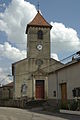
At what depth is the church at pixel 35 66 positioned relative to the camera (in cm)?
4403

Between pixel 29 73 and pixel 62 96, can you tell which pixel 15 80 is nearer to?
pixel 29 73

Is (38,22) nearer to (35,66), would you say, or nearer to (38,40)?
(38,40)

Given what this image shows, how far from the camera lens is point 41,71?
148 ft

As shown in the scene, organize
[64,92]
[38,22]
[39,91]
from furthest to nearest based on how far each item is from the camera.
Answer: [38,22], [39,91], [64,92]

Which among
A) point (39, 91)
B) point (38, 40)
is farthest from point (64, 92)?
point (38, 40)

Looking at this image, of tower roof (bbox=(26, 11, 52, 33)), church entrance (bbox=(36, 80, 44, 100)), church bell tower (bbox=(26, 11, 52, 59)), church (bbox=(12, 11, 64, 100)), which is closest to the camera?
church (bbox=(12, 11, 64, 100))

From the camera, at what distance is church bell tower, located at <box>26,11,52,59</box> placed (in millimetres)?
45625

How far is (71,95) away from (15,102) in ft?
49.9

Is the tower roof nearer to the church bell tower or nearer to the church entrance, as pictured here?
the church bell tower

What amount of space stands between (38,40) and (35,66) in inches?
173

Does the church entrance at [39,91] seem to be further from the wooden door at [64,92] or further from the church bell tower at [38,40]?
the wooden door at [64,92]

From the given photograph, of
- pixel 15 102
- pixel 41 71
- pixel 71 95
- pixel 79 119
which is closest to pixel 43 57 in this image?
pixel 41 71

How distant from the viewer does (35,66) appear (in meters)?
44.8

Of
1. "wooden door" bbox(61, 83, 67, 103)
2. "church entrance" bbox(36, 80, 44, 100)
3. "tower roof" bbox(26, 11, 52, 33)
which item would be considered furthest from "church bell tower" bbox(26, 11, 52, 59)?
"wooden door" bbox(61, 83, 67, 103)
